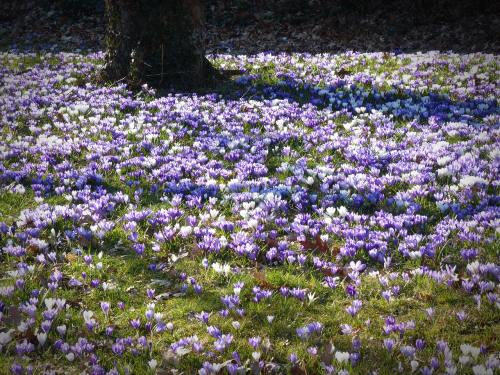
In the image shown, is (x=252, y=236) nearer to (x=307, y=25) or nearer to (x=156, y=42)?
(x=156, y=42)

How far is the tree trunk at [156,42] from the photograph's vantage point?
36.8 feet

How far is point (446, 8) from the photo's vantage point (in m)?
22.0

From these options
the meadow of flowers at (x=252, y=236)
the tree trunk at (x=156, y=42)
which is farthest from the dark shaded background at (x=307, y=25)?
the meadow of flowers at (x=252, y=236)

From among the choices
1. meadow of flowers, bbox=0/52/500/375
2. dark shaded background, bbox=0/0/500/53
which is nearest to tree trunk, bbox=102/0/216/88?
meadow of flowers, bbox=0/52/500/375

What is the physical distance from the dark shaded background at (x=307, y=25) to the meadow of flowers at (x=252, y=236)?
1045 centimetres

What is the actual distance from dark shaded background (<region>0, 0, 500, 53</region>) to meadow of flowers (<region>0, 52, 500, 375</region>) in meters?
10.5

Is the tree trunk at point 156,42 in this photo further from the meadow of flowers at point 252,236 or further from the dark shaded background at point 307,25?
the dark shaded background at point 307,25

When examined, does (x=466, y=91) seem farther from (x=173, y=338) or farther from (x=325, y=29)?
(x=325, y=29)

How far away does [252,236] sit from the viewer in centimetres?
565

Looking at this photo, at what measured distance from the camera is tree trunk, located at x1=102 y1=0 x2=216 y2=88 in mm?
11219

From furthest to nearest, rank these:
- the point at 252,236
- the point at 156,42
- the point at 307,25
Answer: the point at 307,25 → the point at 156,42 → the point at 252,236

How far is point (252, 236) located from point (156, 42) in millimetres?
7203

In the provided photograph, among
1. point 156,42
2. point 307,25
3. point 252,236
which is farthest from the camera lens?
point 307,25

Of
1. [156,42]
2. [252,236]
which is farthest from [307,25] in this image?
[252,236]
